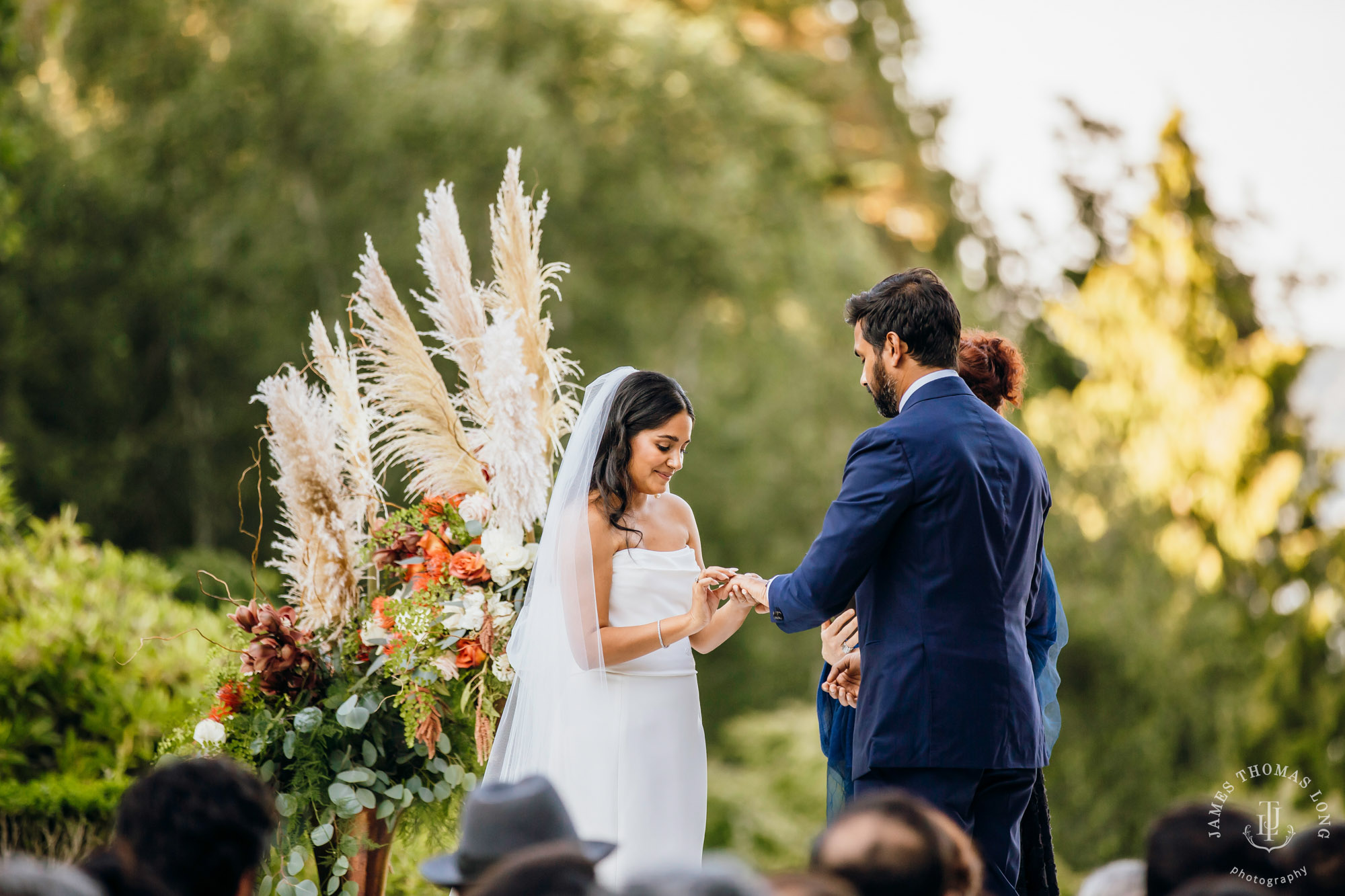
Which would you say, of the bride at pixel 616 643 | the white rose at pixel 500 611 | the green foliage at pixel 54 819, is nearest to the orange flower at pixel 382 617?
the white rose at pixel 500 611

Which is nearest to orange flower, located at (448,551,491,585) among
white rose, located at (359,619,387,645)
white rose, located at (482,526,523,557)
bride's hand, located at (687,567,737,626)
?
white rose, located at (482,526,523,557)

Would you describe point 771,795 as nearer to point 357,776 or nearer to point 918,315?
point 357,776

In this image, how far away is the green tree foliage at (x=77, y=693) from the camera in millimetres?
4691

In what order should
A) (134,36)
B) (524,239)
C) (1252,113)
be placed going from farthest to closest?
(1252,113)
(134,36)
(524,239)

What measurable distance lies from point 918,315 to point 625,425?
3.51ft

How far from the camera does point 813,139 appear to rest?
13.8m

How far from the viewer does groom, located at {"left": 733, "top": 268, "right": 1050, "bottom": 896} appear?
286 centimetres

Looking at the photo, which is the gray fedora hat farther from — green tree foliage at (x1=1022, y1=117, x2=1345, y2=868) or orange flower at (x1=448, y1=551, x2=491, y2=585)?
green tree foliage at (x1=1022, y1=117, x2=1345, y2=868)

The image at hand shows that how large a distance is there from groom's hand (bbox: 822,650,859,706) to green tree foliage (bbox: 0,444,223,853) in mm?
2823

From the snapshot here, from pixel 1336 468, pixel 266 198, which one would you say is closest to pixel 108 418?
pixel 266 198

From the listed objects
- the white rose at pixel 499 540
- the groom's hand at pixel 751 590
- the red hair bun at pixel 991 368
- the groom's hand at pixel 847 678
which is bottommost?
the groom's hand at pixel 847 678

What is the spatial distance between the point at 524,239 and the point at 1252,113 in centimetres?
1066

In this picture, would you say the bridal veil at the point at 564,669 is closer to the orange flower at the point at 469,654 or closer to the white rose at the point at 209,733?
the orange flower at the point at 469,654

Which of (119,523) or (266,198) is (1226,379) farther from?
(119,523)
